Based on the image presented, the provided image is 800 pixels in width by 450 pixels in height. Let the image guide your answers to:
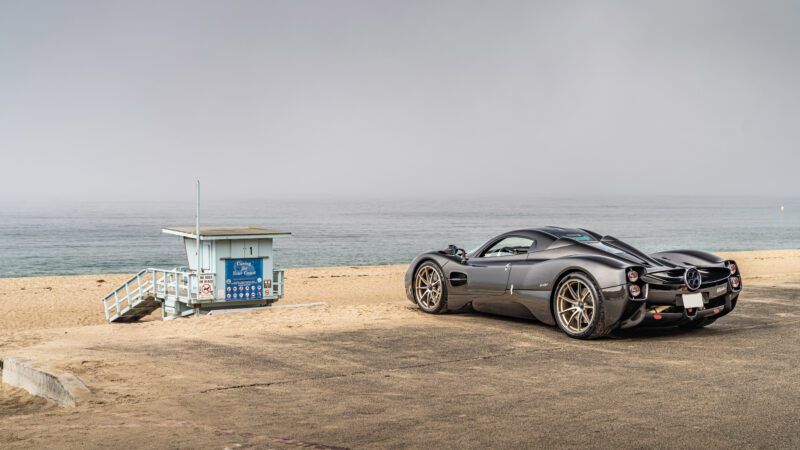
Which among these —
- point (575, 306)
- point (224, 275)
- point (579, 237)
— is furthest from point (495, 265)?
point (224, 275)

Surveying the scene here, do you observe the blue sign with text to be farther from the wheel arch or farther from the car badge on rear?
the car badge on rear

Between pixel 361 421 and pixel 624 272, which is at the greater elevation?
pixel 624 272

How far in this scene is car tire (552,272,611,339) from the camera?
1043cm

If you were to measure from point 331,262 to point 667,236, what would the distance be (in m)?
49.3

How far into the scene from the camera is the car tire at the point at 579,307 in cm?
1043

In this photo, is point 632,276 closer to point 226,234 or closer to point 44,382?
point 44,382

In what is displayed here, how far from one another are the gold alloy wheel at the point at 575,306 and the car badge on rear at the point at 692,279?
1207mm

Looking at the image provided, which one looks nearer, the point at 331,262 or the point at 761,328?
the point at 761,328

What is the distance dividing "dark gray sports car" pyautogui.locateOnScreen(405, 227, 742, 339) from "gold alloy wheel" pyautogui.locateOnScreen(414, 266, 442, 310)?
3cm

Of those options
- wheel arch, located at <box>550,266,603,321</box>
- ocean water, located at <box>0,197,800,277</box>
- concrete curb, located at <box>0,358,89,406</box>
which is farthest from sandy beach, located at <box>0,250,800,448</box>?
ocean water, located at <box>0,197,800,277</box>

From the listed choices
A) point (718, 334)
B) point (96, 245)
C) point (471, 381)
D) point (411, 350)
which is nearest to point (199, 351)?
point (411, 350)

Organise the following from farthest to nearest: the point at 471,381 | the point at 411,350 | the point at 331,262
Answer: the point at 331,262, the point at 411,350, the point at 471,381

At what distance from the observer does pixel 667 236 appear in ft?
315

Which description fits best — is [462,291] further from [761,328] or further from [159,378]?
[159,378]
